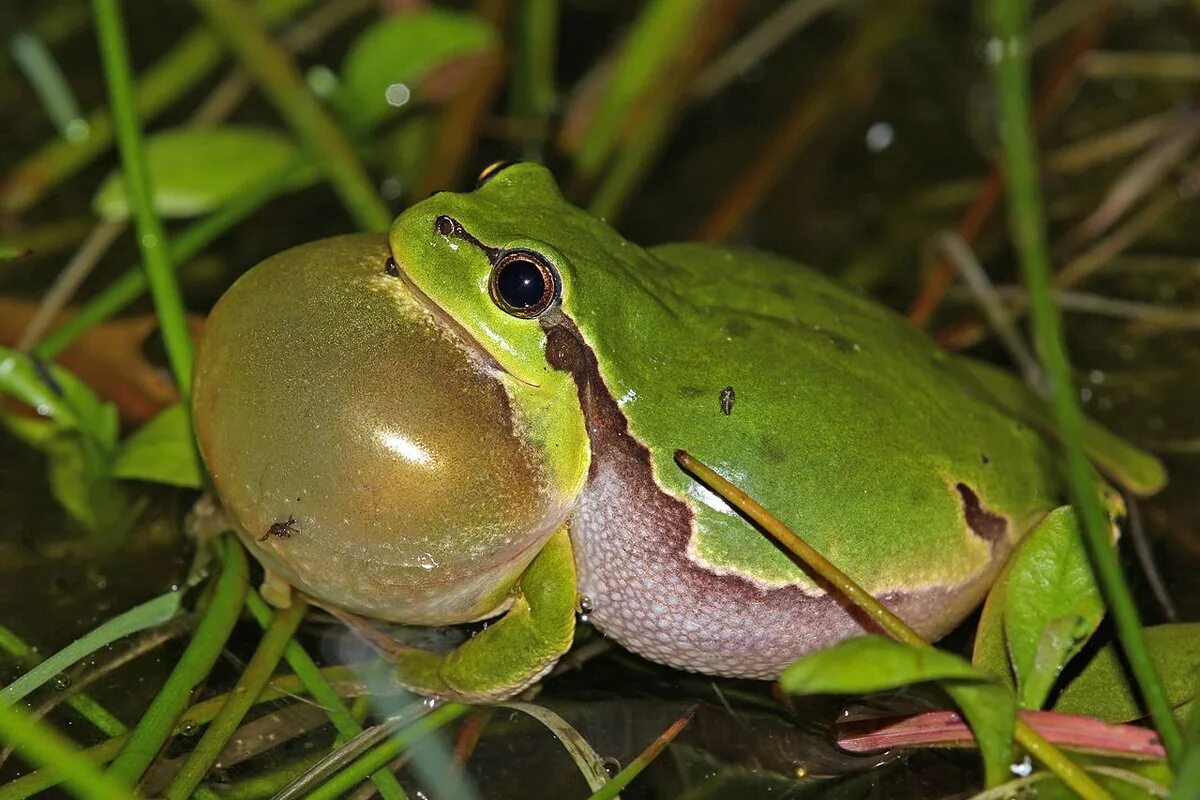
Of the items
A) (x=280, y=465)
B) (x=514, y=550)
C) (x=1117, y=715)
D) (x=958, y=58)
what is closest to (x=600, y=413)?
(x=514, y=550)

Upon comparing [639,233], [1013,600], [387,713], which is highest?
[639,233]

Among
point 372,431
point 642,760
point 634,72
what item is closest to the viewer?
point 372,431

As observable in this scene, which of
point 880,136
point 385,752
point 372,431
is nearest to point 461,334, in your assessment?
point 372,431

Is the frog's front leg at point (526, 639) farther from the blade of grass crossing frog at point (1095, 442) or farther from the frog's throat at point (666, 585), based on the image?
the blade of grass crossing frog at point (1095, 442)

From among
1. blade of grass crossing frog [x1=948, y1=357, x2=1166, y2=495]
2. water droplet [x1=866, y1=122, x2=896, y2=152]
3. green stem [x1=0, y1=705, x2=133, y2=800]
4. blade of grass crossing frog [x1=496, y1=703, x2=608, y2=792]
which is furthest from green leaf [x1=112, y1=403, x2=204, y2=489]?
water droplet [x1=866, y1=122, x2=896, y2=152]

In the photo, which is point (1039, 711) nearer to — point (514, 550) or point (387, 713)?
point (514, 550)

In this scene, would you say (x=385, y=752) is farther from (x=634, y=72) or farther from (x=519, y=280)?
(x=634, y=72)
